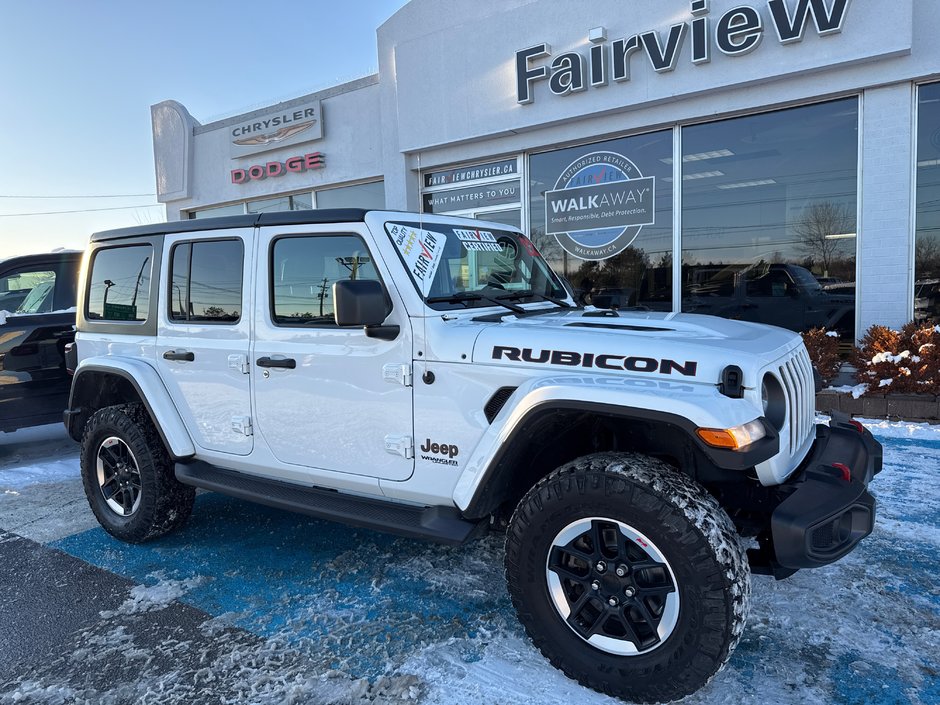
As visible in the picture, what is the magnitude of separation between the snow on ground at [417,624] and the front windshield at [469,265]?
1472 millimetres

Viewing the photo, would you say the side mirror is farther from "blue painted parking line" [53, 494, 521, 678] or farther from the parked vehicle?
the parked vehicle

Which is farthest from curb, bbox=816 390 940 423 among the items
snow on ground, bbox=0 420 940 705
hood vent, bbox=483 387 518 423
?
hood vent, bbox=483 387 518 423

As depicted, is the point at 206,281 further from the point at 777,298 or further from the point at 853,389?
the point at 777,298

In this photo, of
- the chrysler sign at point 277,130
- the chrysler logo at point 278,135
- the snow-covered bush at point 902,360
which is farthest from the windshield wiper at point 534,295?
the chrysler logo at point 278,135

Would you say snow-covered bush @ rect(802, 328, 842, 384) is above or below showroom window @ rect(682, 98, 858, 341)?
below

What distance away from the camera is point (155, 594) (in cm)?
329

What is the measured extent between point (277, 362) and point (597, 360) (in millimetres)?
1662

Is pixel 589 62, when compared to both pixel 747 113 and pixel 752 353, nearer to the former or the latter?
pixel 747 113

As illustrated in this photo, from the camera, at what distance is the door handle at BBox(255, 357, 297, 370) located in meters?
3.21

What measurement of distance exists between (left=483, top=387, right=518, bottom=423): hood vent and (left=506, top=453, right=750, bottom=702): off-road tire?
1.15ft

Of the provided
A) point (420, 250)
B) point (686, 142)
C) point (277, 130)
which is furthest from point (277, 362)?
point (277, 130)

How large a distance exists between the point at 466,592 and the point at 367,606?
49cm

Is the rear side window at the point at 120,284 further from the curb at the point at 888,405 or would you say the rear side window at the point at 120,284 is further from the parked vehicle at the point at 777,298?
the parked vehicle at the point at 777,298

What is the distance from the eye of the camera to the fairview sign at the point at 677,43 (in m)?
6.77
